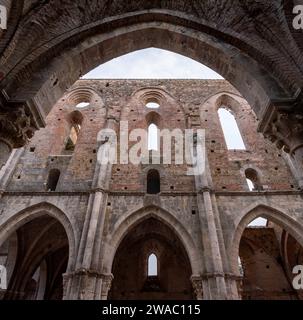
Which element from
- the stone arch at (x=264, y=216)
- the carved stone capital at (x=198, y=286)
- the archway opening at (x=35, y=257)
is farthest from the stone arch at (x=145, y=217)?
the archway opening at (x=35, y=257)

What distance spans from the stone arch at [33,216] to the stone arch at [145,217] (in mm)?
1248

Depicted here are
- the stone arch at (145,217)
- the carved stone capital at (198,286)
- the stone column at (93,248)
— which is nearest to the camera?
the stone column at (93,248)

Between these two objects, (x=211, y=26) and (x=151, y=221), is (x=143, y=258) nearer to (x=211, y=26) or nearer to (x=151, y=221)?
(x=151, y=221)

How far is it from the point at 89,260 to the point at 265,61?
6.94 meters

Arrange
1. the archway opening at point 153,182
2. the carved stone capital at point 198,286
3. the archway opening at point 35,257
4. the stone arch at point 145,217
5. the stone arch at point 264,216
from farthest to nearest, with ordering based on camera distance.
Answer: the archway opening at point 153,182 → the archway opening at point 35,257 → the stone arch at point 264,216 → the stone arch at point 145,217 → the carved stone capital at point 198,286

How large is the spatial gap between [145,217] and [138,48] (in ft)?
20.3

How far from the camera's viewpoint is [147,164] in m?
11.4

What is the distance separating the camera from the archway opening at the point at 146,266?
11281 mm

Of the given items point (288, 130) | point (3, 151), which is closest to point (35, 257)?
point (3, 151)

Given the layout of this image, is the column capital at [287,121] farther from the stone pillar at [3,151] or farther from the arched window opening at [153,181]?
the arched window opening at [153,181]

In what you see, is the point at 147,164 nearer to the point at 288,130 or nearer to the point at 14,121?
the point at 14,121
